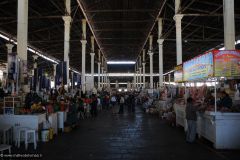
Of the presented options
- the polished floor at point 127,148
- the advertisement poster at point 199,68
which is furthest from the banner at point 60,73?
the advertisement poster at point 199,68

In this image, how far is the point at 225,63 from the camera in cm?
791

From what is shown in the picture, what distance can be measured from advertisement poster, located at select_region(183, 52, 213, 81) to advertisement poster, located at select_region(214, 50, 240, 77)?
176 millimetres

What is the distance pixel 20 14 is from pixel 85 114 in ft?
30.0

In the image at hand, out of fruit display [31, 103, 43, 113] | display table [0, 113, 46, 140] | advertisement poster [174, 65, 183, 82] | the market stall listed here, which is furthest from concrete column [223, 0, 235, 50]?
display table [0, 113, 46, 140]

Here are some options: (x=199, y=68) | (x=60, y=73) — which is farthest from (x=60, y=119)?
(x=199, y=68)

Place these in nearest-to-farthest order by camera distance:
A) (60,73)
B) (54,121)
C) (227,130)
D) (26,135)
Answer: (227,130), (26,135), (54,121), (60,73)

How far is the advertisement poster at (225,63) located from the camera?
791cm

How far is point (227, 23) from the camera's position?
11.9m

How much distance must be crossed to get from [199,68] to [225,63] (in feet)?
4.21

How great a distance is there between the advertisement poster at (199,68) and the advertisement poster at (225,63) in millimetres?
176

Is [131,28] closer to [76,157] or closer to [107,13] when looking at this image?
[107,13]

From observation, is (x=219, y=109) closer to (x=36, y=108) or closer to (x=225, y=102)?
(x=225, y=102)

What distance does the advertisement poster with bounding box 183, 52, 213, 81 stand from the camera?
26.9 ft

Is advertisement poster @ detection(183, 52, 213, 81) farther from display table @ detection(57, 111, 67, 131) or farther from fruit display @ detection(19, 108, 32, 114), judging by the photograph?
fruit display @ detection(19, 108, 32, 114)
